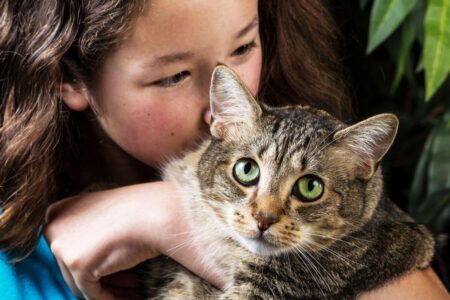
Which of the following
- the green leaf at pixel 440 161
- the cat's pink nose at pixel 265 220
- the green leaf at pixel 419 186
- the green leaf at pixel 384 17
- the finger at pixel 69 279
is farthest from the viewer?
the green leaf at pixel 419 186

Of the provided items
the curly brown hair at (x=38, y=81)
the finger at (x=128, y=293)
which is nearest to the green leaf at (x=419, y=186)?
the finger at (x=128, y=293)

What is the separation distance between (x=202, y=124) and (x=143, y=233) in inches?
11.8

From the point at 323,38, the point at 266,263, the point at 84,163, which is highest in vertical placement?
the point at 323,38

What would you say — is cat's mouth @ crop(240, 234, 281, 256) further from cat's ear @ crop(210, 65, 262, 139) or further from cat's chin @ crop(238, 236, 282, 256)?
cat's ear @ crop(210, 65, 262, 139)

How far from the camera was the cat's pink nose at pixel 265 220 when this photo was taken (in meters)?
1.14

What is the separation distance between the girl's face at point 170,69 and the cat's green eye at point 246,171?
167mm

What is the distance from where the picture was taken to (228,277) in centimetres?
125

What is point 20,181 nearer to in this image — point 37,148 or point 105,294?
point 37,148

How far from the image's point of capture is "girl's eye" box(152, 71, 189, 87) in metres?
1.29

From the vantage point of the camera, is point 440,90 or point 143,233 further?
point 440,90

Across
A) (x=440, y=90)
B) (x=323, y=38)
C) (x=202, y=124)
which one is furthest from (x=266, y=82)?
(x=440, y=90)

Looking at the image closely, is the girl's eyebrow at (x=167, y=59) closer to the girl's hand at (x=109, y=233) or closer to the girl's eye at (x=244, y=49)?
the girl's eye at (x=244, y=49)

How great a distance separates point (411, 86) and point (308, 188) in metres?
1.13

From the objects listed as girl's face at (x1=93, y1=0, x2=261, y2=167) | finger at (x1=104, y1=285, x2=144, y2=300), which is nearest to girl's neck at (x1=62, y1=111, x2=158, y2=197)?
girl's face at (x1=93, y1=0, x2=261, y2=167)
